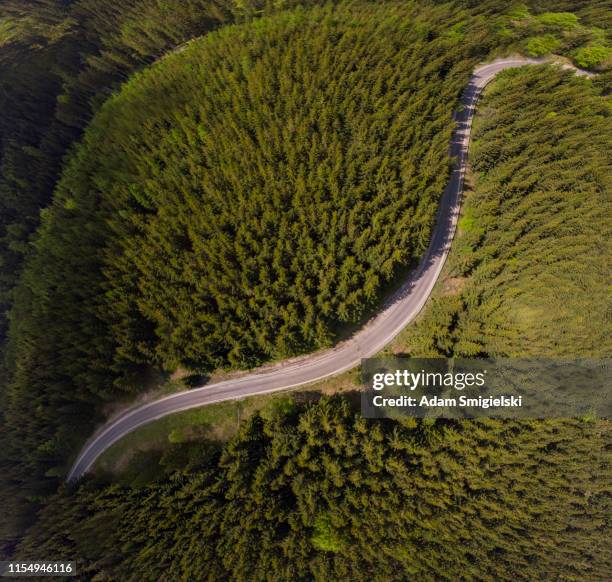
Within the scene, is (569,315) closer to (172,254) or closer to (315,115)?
(315,115)

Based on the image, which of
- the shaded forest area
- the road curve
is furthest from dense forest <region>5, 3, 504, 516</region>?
the shaded forest area

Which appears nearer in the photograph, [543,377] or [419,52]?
[543,377]

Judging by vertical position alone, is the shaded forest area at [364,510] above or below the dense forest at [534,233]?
below

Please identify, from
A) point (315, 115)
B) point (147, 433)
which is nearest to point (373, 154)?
point (315, 115)

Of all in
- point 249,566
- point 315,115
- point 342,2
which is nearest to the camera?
point 249,566

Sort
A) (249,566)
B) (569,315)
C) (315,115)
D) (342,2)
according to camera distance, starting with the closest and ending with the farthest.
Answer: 1. (249,566)
2. (569,315)
3. (315,115)
4. (342,2)

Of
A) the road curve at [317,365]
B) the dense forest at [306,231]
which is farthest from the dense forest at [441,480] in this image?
the road curve at [317,365]

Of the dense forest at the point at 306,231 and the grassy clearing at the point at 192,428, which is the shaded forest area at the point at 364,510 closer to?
the dense forest at the point at 306,231
